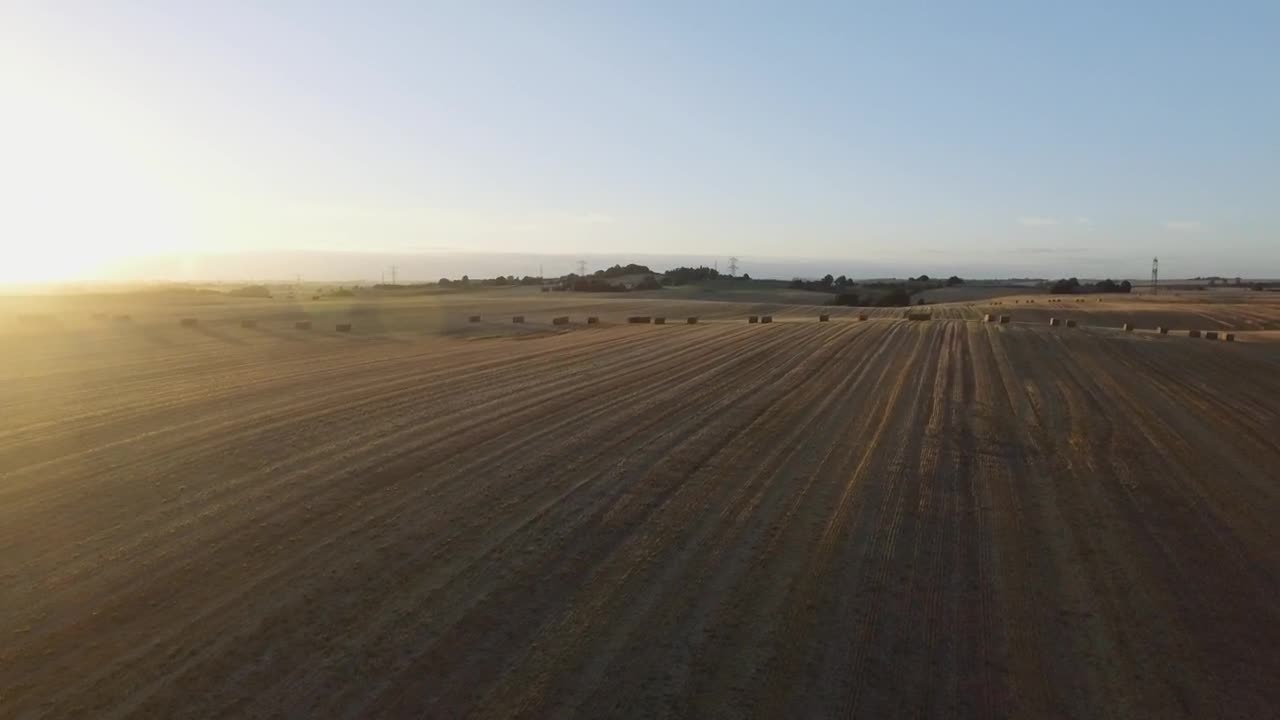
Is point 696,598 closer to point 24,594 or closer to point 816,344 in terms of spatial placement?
point 24,594

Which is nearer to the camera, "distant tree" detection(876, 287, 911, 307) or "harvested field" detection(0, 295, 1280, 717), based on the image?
"harvested field" detection(0, 295, 1280, 717)

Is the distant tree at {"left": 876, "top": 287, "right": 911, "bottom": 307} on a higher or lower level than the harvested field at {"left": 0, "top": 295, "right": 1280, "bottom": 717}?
higher

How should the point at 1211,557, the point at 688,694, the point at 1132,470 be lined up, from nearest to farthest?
the point at 688,694 → the point at 1211,557 → the point at 1132,470

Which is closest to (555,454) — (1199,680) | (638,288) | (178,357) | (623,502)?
(623,502)

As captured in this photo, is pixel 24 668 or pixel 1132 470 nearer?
pixel 24 668

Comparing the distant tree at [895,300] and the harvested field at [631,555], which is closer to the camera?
the harvested field at [631,555]

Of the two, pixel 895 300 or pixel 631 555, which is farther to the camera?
pixel 895 300

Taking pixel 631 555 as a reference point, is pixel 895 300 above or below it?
above

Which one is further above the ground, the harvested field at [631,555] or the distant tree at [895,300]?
the distant tree at [895,300]
